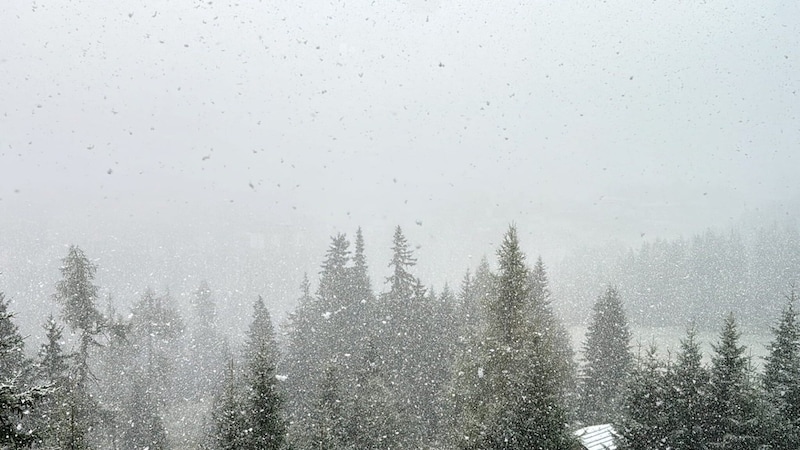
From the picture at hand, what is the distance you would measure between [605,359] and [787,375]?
13.4m

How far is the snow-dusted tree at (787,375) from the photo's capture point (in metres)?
15.9

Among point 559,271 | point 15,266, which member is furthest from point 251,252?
point 559,271

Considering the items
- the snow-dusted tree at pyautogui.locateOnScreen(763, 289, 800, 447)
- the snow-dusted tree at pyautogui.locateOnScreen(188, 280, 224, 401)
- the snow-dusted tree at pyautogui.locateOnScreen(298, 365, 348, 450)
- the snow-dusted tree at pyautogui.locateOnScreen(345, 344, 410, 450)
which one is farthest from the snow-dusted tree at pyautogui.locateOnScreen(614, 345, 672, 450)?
the snow-dusted tree at pyautogui.locateOnScreen(188, 280, 224, 401)

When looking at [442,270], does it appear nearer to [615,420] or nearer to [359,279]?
[359,279]

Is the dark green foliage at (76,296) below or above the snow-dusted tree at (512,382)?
above

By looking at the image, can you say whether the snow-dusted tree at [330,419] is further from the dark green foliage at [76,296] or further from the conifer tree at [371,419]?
the dark green foliage at [76,296]

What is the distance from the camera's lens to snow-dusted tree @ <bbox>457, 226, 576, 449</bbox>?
42.8 ft

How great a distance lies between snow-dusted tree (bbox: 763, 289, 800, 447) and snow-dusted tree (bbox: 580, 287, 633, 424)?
32.3 ft

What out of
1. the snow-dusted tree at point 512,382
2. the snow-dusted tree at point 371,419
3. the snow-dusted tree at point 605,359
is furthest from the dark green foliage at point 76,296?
the snow-dusted tree at point 605,359

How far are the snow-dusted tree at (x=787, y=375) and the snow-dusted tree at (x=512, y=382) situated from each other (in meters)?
8.51

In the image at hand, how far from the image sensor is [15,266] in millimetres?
144375

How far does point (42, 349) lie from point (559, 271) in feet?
379

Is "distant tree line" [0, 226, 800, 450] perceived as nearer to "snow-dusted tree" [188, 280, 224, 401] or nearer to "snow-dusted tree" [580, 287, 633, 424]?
"snow-dusted tree" [580, 287, 633, 424]

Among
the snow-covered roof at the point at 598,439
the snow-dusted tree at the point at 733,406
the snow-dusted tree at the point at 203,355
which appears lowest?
the snow-covered roof at the point at 598,439
